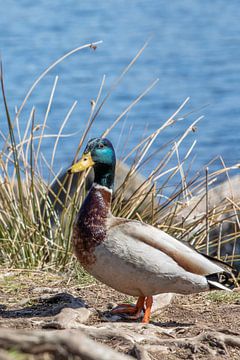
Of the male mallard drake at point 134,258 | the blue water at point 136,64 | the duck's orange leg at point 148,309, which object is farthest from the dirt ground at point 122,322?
the blue water at point 136,64

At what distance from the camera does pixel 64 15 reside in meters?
21.9

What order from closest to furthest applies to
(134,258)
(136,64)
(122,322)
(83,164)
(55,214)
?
(134,258) < (122,322) < (83,164) < (55,214) < (136,64)

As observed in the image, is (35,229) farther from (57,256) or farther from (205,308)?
(205,308)

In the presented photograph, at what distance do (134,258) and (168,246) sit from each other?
221mm

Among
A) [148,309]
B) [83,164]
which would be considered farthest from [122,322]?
[83,164]

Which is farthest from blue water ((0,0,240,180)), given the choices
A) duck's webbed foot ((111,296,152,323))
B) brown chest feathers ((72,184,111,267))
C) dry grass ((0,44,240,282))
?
duck's webbed foot ((111,296,152,323))

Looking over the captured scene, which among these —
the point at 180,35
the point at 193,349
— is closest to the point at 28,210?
the point at 193,349

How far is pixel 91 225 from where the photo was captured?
5258mm

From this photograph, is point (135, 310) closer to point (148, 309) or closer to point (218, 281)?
point (148, 309)

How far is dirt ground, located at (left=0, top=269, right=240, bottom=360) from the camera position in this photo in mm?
4582

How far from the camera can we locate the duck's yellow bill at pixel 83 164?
17.4 feet

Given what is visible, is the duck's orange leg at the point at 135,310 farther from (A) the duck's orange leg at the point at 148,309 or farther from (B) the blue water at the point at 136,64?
(B) the blue water at the point at 136,64

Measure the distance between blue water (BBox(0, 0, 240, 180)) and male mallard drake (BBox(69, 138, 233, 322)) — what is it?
711 cm

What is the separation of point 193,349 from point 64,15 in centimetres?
1789
